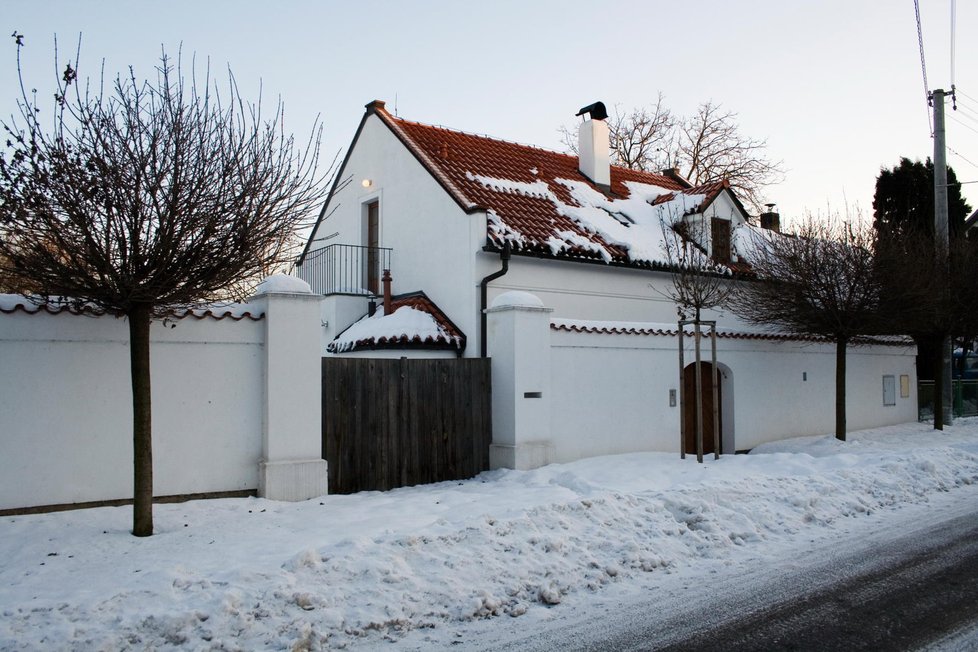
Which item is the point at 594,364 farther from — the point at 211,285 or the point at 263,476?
the point at 211,285

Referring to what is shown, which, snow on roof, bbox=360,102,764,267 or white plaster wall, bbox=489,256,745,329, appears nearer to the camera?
white plaster wall, bbox=489,256,745,329

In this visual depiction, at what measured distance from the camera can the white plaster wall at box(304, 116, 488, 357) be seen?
14.1 m

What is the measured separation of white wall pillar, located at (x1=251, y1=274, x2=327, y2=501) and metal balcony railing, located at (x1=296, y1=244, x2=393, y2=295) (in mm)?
7023

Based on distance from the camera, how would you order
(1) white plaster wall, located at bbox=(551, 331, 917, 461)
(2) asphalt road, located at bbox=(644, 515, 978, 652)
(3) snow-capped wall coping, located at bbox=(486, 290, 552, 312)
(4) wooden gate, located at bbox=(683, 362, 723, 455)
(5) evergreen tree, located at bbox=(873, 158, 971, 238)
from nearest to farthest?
(2) asphalt road, located at bbox=(644, 515, 978, 652) → (3) snow-capped wall coping, located at bbox=(486, 290, 552, 312) → (1) white plaster wall, located at bbox=(551, 331, 917, 461) → (4) wooden gate, located at bbox=(683, 362, 723, 455) → (5) evergreen tree, located at bbox=(873, 158, 971, 238)

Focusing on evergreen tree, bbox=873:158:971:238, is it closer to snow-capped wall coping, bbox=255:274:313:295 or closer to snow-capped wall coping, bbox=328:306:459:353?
snow-capped wall coping, bbox=328:306:459:353

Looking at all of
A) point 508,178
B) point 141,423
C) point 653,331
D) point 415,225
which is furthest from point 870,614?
point 508,178

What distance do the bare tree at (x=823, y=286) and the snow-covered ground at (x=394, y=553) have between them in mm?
5212

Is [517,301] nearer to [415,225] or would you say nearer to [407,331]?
[407,331]

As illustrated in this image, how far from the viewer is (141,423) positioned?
7.11 meters

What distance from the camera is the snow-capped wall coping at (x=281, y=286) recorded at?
30.0ft

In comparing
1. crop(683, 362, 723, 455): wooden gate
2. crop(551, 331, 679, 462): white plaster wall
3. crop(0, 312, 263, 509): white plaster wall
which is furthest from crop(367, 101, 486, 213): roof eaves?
crop(0, 312, 263, 509): white plaster wall

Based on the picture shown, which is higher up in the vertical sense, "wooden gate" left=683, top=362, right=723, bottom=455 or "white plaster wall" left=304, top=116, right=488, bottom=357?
"white plaster wall" left=304, top=116, right=488, bottom=357

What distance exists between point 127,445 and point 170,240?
9.28ft

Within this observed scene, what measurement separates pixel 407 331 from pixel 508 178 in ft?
17.3
